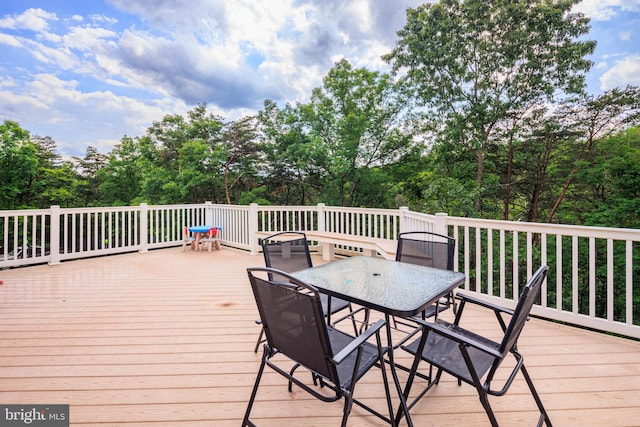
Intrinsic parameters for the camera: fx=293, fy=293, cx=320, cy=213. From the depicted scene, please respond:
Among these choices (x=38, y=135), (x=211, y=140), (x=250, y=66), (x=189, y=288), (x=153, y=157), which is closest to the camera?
(x=189, y=288)

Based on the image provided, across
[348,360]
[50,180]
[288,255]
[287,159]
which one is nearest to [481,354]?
[348,360]

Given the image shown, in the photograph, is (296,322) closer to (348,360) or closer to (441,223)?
(348,360)

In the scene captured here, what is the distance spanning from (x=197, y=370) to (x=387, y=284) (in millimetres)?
1465

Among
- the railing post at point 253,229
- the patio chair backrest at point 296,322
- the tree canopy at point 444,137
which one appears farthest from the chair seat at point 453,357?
the tree canopy at point 444,137

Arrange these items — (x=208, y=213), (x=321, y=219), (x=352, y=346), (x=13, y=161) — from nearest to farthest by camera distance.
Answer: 1. (x=352, y=346)
2. (x=321, y=219)
3. (x=208, y=213)
4. (x=13, y=161)

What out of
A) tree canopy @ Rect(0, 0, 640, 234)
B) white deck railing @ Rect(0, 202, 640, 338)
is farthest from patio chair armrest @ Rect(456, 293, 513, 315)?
tree canopy @ Rect(0, 0, 640, 234)

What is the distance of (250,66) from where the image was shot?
8.75 meters

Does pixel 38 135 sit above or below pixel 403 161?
above

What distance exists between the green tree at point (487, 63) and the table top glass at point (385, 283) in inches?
281

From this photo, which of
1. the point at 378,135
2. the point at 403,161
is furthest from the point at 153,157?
Answer: the point at 403,161

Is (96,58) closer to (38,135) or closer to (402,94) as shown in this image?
(402,94)

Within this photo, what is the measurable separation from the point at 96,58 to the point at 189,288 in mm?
8067

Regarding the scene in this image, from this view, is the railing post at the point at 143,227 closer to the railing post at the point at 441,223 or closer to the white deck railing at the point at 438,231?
the white deck railing at the point at 438,231

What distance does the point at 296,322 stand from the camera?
1.33m
